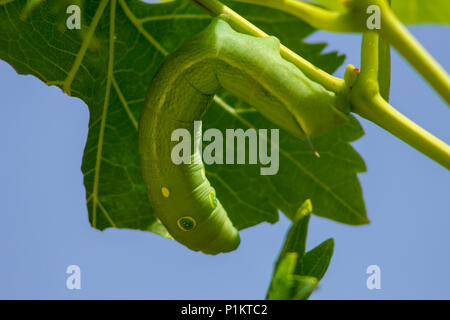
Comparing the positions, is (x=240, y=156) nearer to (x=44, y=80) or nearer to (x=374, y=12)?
(x=44, y=80)

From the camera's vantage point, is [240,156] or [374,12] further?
[240,156]

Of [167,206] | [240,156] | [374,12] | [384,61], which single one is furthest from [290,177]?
[374,12]

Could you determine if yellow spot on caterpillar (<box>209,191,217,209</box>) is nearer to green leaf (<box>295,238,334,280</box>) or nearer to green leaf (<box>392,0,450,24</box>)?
green leaf (<box>295,238,334,280</box>)

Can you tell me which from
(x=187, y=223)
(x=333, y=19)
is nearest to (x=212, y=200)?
(x=187, y=223)

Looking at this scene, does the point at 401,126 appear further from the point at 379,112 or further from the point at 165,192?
the point at 165,192

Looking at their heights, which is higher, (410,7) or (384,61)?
(410,7)

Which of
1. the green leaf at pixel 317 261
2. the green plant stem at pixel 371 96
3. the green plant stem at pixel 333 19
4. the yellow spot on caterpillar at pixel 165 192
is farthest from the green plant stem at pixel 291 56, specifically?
the yellow spot on caterpillar at pixel 165 192

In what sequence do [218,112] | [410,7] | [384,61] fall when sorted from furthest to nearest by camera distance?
[218,112]
[410,7]
[384,61]
